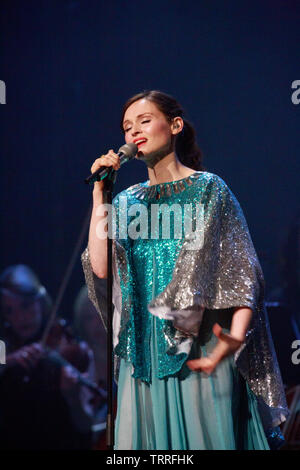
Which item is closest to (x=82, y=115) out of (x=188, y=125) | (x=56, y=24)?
(x=56, y=24)

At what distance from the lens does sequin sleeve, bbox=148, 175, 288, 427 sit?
1296 mm

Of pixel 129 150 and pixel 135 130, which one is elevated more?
pixel 135 130

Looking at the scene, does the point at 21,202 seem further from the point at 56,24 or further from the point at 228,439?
the point at 228,439

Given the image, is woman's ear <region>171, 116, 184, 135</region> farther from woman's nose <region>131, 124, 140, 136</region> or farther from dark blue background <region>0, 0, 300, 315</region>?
dark blue background <region>0, 0, 300, 315</region>

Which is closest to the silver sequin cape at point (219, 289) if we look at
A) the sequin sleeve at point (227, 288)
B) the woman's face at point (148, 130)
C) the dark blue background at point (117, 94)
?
the sequin sleeve at point (227, 288)

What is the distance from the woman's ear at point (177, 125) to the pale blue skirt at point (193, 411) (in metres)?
0.59

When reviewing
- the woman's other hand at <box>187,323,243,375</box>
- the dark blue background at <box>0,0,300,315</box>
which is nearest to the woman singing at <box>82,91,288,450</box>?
the woman's other hand at <box>187,323,243,375</box>

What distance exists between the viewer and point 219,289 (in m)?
1.38

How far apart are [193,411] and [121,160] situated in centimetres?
65

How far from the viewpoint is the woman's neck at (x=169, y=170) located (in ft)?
5.20

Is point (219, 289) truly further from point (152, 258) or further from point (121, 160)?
point (121, 160)

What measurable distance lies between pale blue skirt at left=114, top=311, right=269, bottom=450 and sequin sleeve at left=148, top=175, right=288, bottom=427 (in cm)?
5

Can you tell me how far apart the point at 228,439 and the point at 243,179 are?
1402 mm

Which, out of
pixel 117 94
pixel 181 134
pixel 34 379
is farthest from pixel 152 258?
pixel 117 94
